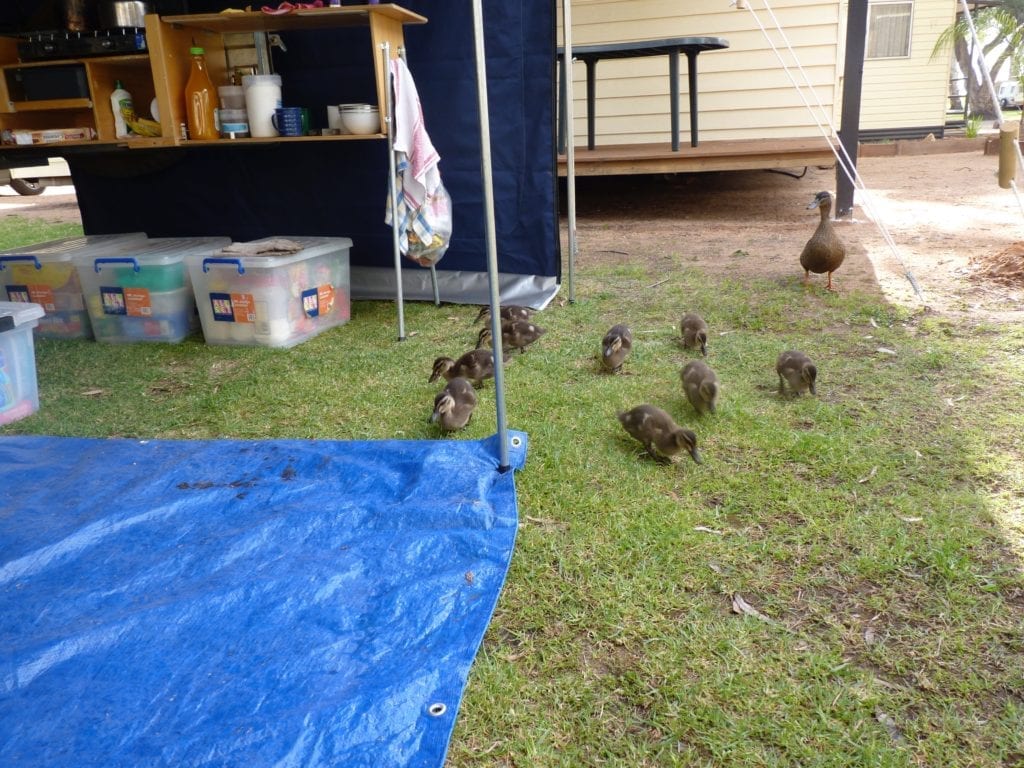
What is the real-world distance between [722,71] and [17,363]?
32.6 ft

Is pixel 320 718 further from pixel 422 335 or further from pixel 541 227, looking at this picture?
pixel 541 227

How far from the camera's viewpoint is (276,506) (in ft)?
11.0

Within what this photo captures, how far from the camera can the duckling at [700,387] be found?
13.4ft

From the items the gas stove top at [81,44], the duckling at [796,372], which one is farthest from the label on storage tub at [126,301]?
the duckling at [796,372]

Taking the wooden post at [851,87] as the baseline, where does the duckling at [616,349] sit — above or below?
below

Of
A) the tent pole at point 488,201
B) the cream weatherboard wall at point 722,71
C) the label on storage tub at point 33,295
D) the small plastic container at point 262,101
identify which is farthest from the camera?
the cream weatherboard wall at point 722,71

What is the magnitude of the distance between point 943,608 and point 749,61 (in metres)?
10.2

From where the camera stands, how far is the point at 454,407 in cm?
407

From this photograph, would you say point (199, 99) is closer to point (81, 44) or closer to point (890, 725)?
point (81, 44)

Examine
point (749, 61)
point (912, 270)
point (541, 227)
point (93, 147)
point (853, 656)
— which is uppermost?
point (749, 61)

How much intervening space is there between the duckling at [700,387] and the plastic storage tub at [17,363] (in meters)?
3.76

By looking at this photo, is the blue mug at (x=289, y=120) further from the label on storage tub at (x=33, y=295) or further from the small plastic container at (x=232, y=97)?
the label on storage tub at (x=33, y=295)

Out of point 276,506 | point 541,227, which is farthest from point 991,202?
point 276,506

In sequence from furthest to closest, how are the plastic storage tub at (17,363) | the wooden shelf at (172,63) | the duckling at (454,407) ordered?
the wooden shelf at (172,63)
the plastic storage tub at (17,363)
the duckling at (454,407)
